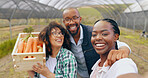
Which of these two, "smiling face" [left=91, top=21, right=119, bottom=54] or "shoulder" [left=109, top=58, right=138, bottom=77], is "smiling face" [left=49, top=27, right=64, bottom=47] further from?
"shoulder" [left=109, top=58, right=138, bottom=77]

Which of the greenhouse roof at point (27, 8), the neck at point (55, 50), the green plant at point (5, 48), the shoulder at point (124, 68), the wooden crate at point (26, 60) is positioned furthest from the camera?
the greenhouse roof at point (27, 8)

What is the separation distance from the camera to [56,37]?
2.01m

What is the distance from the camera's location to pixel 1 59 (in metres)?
6.52

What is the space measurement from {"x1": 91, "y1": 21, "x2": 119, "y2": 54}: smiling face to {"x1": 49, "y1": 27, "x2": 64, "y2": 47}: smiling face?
0.85 meters

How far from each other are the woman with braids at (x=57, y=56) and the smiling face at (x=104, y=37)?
31.5 inches

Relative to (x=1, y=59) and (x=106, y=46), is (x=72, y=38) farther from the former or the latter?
(x=1, y=59)

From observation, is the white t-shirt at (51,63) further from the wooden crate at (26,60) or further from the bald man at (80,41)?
the bald man at (80,41)

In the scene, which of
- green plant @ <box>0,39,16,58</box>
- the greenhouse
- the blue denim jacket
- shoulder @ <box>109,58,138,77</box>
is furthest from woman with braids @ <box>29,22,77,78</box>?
green plant @ <box>0,39,16,58</box>

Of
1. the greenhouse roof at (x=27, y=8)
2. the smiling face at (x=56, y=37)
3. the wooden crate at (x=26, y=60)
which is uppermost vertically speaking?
the greenhouse roof at (x=27, y=8)

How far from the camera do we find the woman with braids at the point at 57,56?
6.37 ft

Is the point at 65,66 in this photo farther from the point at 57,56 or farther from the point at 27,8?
the point at 27,8

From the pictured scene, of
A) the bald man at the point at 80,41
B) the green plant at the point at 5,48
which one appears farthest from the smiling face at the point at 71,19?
the green plant at the point at 5,48

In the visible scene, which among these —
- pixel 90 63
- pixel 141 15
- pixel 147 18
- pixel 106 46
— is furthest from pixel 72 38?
pixel 141 15

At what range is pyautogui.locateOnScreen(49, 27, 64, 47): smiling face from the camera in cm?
202
